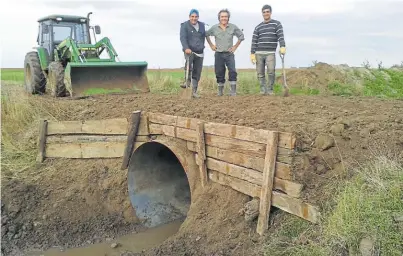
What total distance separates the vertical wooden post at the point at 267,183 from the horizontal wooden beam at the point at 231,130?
0.08 meters

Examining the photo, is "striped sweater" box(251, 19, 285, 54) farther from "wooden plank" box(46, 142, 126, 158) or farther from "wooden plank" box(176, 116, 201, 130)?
"wooden plank" box(46, 142, 126, 158)

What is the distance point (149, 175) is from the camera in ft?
23.5

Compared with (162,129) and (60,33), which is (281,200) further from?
(60,33)

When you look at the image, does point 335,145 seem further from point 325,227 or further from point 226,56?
point 226,56

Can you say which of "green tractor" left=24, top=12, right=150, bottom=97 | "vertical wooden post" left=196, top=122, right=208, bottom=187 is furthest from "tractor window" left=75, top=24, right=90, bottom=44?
"vertical wooden post" left=196, top=122, right=208, bottom=187

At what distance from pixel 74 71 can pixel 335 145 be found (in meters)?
7.36

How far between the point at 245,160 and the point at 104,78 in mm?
6648

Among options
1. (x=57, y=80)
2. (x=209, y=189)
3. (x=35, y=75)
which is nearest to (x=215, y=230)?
(x=209, y=189)

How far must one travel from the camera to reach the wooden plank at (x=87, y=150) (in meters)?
7.36

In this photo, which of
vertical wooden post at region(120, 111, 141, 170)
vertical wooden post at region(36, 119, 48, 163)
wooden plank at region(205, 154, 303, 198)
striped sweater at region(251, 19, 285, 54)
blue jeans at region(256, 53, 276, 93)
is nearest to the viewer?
wooden plank at region(205, 154, 303, 198)

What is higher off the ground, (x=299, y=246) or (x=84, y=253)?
(x=299, y=246)

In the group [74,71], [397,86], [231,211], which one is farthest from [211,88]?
[231,211]

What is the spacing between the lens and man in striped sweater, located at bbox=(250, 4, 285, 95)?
845 cm

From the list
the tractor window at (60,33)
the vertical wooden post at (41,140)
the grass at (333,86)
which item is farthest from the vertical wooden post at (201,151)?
the tractor window at (60,33)
